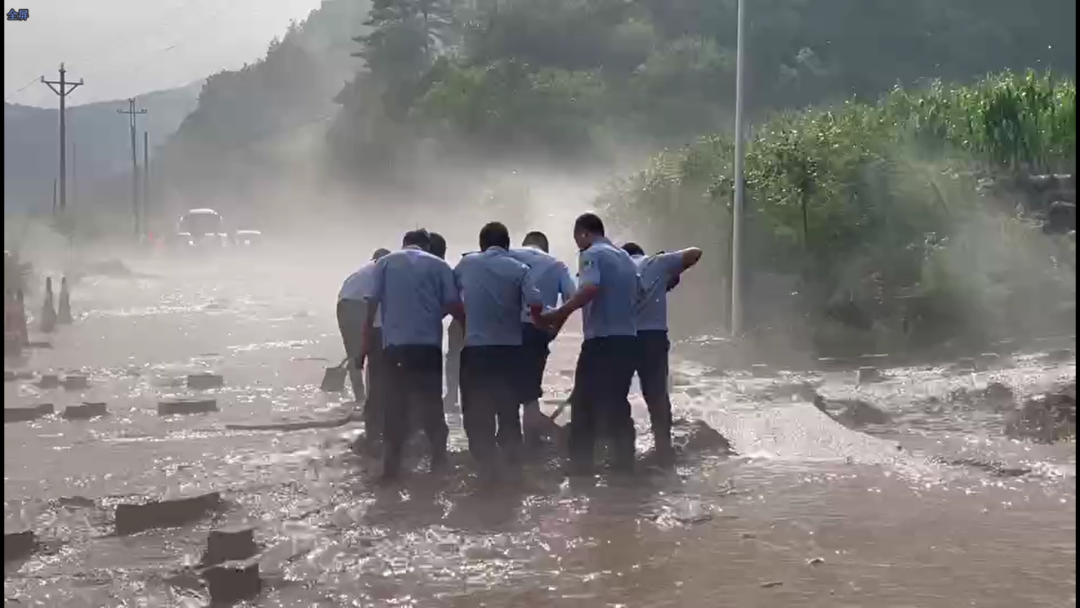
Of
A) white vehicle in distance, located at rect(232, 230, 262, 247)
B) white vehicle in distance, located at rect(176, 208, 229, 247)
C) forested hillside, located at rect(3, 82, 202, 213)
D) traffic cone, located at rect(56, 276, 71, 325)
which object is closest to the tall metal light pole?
traffic cone, located at rect(56, 276, 71, 325)

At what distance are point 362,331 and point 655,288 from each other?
2.39m

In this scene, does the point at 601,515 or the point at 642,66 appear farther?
the point at 642,66

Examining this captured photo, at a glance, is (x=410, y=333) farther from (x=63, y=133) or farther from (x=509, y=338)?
(x=63, y=133)

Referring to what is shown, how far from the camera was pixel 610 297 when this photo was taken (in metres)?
8.31

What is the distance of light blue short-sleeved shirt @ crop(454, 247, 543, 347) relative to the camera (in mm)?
8062

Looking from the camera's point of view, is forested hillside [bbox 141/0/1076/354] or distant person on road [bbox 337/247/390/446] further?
forested hillside [bbox 141/0/1076/354]

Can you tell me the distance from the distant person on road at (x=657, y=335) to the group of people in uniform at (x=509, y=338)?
0.03ft

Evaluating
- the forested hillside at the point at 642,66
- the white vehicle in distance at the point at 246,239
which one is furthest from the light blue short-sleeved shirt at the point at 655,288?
the white vehicle in distance at the point at 246,239

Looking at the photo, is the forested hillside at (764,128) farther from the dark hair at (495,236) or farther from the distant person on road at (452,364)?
the dark hair at (495,236)

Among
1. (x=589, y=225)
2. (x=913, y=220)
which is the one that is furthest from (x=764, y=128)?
(x=589, y=225)

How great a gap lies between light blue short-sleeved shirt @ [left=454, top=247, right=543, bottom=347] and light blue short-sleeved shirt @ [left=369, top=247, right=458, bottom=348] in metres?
0.19

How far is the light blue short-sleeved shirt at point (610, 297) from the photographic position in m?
8.32

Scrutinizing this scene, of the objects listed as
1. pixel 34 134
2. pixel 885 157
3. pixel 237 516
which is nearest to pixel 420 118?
pixel 34 134

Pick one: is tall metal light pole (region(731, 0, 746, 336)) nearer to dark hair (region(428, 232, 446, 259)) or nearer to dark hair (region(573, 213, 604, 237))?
dark hair (region(428, 232, 446, 259))
